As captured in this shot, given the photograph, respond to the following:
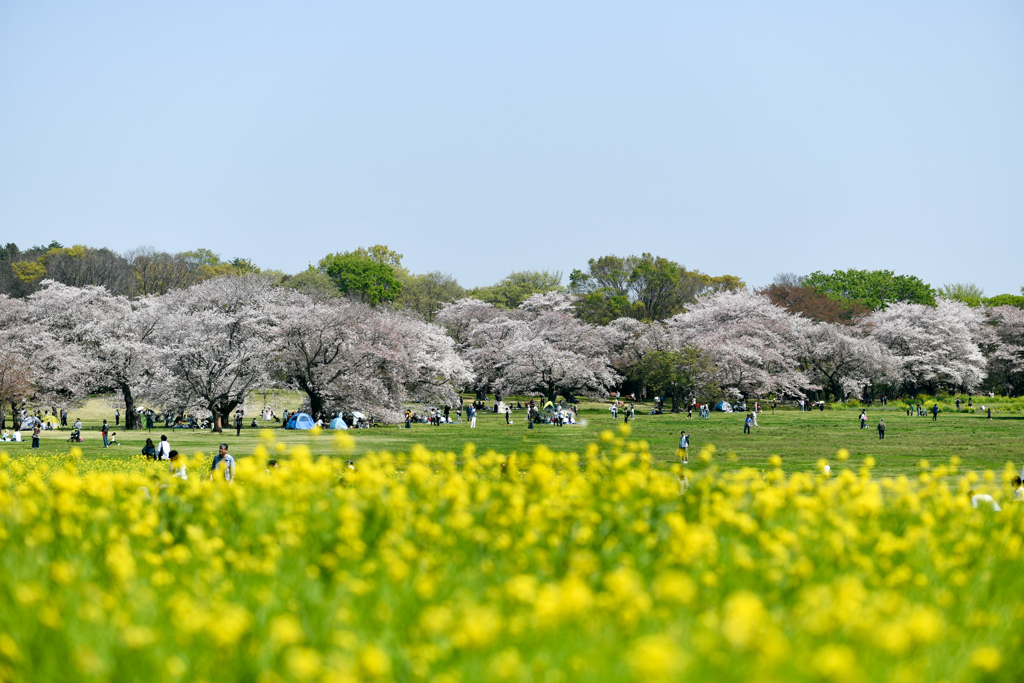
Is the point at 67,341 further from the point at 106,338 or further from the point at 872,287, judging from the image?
the point at 872,287

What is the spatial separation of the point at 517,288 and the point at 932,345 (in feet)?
147

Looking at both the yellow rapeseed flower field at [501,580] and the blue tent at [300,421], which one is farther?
the blue tent at [300,421]

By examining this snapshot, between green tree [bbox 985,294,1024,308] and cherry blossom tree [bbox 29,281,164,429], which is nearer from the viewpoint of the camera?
cherry blossom tree [bbox 29,281,164,429]

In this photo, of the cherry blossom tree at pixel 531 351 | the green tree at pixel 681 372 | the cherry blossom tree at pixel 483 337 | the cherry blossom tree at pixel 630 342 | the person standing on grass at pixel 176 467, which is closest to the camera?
the person standing on grass at pixel 176 467

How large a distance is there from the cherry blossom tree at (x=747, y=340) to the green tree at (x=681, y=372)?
2.64m

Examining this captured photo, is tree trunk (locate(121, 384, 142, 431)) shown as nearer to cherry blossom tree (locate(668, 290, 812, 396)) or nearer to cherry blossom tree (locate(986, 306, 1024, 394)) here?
cherry blossom tree (locate(668, 290, 812, 396))

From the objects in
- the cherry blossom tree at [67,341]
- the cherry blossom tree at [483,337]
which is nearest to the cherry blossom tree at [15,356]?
the cherry blossom tree at [67,341]

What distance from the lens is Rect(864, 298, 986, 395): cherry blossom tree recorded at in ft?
254

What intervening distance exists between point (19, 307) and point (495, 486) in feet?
188

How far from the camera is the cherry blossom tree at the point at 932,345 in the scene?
77.4 metres

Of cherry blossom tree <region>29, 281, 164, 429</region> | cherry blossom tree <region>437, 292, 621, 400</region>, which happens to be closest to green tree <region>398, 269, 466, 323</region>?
cherry blossom tree <region>437, 292, 621, 400</region>

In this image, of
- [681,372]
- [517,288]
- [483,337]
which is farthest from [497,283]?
[681,372]

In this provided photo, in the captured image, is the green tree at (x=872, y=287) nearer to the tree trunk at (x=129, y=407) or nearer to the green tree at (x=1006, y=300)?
the green tree at (x=1006, y=300)

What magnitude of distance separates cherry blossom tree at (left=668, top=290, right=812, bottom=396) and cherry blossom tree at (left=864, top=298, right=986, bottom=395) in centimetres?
1035
